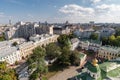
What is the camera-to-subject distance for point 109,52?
43.9 meters

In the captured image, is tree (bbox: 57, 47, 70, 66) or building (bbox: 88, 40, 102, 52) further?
building (bbox: 88, 40, 102, 52)

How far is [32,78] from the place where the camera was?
2881cm

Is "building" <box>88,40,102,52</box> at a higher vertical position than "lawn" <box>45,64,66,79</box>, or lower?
higher

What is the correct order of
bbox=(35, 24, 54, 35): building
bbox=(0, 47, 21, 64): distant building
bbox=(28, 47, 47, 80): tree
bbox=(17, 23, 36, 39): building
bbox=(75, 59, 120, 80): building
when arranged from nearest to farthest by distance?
bbox=(75, 59, 120, 80): building
bbox=(28, 47, 47, 80): tree
bbox=(0, 47, 21, 64): distant building
bbox=(35, 24, 54, 35): building
bbox=(17, 23, 36, 39): building

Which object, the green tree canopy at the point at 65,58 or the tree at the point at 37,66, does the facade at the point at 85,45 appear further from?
the tree at the point at 37,66

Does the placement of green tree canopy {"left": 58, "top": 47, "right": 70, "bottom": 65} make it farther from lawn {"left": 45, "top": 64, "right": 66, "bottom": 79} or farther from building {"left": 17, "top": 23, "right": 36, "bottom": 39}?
building {"left": 17, "top": 23, "right": 36, "bottom": 39}

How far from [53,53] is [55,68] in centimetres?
567

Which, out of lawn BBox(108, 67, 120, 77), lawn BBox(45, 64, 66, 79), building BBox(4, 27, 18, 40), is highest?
building BBox(4, 27, 18, 40)

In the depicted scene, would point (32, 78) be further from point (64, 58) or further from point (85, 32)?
point (85, 32)

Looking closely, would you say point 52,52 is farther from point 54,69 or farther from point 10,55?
point 10,55

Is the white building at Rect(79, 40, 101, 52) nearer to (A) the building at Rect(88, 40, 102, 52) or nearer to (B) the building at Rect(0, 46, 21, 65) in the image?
(A) the building at Rect(88, 40, 102, 52)

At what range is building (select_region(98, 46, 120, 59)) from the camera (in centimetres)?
4261

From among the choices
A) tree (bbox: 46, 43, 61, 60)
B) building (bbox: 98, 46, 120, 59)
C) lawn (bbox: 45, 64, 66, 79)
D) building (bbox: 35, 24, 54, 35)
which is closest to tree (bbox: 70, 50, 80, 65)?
lawn (bbox: 45, 64, 66, 79)

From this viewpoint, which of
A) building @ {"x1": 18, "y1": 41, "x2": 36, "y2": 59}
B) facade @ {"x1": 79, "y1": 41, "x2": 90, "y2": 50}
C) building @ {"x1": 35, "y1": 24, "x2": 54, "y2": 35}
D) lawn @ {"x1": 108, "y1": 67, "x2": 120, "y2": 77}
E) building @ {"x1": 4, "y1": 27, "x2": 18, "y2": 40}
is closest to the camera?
lawn @ {"x1": 108, "y1": 67, "x2": 120, "y2": 77}
